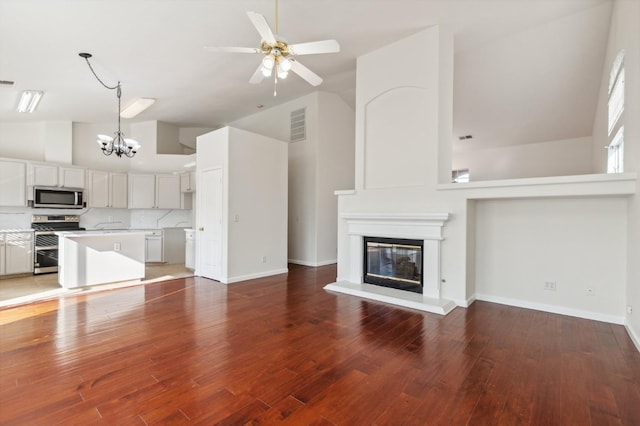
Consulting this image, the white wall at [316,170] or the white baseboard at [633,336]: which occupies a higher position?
the white wall at [316,170]

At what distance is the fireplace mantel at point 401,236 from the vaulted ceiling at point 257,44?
2.79 meters

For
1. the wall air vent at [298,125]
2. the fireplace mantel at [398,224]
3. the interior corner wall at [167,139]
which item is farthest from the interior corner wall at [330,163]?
the interior corner wall at [167,139]

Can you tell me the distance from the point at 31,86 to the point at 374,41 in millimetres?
5757

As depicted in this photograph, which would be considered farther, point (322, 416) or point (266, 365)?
point (266, 365)

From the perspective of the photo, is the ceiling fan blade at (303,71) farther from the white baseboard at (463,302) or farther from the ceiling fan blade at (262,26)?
the white baseboard at (463,302)

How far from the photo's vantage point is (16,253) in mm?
5742

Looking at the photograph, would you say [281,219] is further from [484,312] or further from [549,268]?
[549,268]

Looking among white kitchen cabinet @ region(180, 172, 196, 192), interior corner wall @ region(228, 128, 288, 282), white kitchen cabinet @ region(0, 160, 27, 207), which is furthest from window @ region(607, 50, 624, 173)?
white kitchen cabinet @ region(0, 160, 27, 207)

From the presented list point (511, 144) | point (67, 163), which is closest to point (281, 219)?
point (67, 163)

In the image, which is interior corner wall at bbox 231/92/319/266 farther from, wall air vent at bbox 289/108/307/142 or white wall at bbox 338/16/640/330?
white wall at bbox 338/16/640/330

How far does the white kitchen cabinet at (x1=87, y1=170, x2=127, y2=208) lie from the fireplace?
6345 mm

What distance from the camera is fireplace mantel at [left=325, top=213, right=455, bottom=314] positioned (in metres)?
4.02

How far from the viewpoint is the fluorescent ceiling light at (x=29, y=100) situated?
201 inches

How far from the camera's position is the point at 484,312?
3764mm
